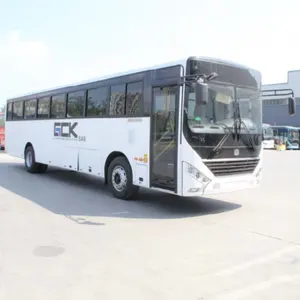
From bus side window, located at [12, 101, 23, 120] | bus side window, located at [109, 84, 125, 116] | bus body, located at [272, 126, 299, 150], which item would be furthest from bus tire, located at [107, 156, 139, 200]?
bus body, located at [272, 126, 299, 150]

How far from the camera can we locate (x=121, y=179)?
28.9 feet

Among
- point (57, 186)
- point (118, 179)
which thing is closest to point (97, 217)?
point (118, 179)

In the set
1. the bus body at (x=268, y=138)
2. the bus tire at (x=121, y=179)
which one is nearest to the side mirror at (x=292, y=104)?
the bus tire at (x=121, y=179)

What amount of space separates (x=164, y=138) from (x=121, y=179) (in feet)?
5.98

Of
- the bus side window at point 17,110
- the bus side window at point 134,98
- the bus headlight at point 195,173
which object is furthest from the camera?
the bus side window at point 17,110

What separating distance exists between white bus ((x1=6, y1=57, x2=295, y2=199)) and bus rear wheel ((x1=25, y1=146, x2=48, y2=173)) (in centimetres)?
396

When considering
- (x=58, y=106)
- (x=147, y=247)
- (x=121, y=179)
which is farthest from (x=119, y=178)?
(x=58, y=106)

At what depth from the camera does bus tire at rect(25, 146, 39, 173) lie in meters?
13.7

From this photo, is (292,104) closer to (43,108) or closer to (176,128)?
(176,128)

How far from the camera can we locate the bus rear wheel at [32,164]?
540 inches

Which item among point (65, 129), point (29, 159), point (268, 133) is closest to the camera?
point (65, 129)

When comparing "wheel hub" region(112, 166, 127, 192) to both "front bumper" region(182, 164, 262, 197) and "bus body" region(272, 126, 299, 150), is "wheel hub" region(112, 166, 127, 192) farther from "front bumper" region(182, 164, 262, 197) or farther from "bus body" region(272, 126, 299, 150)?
"bus body" region(272, 126, 299, 150)

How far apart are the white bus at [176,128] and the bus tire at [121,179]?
0.08 ft

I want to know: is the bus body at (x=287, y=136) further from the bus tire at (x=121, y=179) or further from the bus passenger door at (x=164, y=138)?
the bus passenger door at (x=164, y=138)
